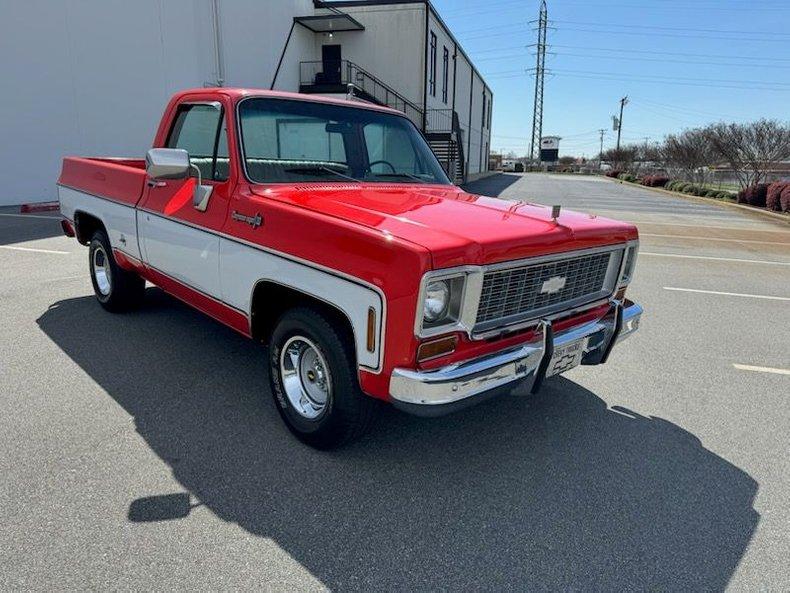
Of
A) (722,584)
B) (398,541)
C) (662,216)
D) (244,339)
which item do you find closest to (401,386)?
(398,541)

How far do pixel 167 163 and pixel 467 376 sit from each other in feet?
7.49

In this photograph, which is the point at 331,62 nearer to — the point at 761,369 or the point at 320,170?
the point at 320,170

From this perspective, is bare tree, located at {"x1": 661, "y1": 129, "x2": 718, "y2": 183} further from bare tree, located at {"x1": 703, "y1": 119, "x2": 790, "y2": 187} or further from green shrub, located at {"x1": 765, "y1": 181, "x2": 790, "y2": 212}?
green shrub, located at {"x1": 765, "y1": 181, "x2": 790, "y2": 212}

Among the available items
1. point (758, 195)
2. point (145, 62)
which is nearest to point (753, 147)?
point (758, 195)

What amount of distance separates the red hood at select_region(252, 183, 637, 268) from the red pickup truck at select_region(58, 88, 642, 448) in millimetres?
12

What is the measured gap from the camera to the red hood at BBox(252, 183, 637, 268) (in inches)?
102

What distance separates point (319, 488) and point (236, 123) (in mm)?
2309

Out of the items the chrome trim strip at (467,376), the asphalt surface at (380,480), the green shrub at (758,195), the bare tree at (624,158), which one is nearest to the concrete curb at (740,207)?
the green shrub at (758,195)

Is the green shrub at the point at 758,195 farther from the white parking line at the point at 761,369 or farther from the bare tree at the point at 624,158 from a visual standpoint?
the bare tree at the point at 624,158

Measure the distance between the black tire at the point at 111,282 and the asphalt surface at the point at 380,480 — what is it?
465mm

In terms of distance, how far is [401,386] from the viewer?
256cm

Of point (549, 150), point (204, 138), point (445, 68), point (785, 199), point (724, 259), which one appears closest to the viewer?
point (204, 138)

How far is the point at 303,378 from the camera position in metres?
3.34

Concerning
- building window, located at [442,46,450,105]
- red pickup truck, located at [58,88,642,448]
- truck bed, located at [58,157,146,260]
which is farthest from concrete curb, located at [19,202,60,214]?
building window, located at [442,46,450,105]
